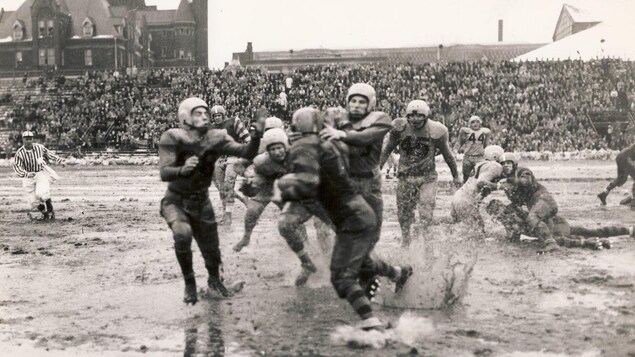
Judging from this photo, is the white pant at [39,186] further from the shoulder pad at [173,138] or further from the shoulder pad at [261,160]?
the shoulder pad at [261,160]

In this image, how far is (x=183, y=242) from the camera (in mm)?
7020

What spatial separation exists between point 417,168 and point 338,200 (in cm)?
389

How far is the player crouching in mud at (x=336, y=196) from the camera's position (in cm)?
570

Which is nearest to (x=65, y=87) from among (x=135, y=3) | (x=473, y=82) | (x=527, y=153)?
(x=473, y=82)

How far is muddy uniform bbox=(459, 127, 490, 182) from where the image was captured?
15.0 m

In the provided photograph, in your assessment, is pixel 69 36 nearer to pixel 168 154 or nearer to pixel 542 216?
pixel 542 216

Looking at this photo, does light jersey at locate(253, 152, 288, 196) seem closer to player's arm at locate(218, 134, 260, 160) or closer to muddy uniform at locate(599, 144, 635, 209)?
player's arm at locate(218, 134, 260, 160)

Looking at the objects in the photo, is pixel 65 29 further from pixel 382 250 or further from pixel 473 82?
pixel 382 250

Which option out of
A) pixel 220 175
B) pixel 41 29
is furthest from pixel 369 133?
pixel 41 29

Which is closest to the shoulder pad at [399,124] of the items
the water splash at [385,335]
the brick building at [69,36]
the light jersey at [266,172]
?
the light jersey at [266,172]

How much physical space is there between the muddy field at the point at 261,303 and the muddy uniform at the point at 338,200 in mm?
469

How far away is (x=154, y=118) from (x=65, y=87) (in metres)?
11.0

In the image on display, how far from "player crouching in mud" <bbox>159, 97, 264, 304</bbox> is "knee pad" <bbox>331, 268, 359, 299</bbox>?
5.40ft

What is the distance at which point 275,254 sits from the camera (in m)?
10.1
